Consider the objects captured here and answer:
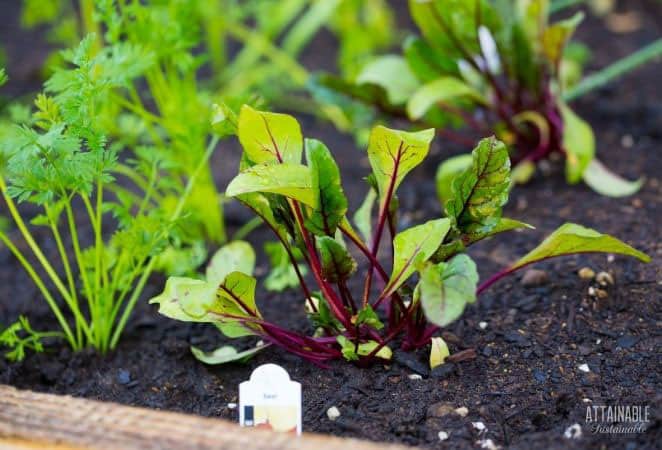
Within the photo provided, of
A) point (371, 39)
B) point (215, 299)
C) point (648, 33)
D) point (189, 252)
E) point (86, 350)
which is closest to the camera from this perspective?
point (215, 299)

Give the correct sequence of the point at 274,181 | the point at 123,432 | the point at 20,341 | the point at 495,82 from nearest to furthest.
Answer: the point at 123,432 < the point at 274,181 < the point at 20,341 < the point at 495,82

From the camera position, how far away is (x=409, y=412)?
134 centimetres

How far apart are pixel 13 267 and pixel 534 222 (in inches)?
48.7

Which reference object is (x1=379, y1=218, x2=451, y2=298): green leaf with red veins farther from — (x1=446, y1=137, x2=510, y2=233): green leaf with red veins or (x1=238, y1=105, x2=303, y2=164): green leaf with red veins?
(x1=238, y1=105, x2=303, y2=164): green leaf with red veins

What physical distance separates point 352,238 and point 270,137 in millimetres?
210

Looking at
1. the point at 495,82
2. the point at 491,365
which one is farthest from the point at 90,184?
the point at 495,82

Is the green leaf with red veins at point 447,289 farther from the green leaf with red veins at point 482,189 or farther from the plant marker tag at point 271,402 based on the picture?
the plant marker tag at point 271,402

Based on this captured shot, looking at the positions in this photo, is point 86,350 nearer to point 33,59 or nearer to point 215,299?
point 215,299

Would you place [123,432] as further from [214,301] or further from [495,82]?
[495,82]

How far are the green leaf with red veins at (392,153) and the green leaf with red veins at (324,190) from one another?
0.25 ft

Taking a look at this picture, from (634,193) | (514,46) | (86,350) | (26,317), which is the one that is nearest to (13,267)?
(26,317)

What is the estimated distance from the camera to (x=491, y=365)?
A: 1.43 meters

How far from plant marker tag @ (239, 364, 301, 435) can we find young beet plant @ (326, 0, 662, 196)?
32.6 inches

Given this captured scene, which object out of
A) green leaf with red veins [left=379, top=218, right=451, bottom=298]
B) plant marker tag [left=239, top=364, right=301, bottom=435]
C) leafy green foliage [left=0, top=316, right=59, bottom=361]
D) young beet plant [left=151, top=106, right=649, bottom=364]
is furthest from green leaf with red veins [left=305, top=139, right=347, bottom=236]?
leafy green foliage [left=0, top=316, right=59, bottom=361]
